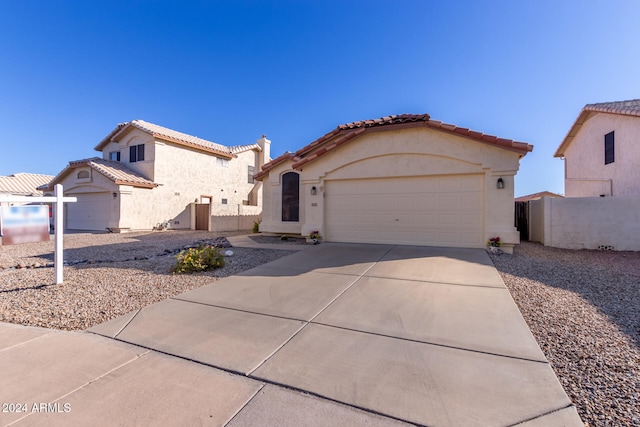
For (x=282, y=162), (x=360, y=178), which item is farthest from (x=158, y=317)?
(x=282, y=162)

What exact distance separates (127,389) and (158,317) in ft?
5.68

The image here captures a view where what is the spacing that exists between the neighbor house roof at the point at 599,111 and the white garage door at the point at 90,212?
27314 mm

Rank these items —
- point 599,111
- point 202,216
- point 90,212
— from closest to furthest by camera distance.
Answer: point 599,111, point 90,212, point 202,216

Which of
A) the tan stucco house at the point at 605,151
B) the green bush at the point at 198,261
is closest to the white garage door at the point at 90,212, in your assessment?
the green bush at the point at 198,261

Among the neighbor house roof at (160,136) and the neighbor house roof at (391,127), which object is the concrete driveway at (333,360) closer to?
the neighbor house roof at (391,127)

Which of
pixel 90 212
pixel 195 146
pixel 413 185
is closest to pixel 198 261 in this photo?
pixel 413 185

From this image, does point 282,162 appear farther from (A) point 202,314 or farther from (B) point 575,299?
(B) point 575,299

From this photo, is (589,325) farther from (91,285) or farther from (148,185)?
(148,185)

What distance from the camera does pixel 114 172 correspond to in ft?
61.1

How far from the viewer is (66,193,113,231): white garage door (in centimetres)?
1905

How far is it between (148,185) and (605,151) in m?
26.0

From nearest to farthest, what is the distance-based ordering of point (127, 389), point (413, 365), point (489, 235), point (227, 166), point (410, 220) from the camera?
point (127, 389) < point (413, 365) < point (489, 235) < point (410, 220) < point (227, 166)

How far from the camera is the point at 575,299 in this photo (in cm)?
477

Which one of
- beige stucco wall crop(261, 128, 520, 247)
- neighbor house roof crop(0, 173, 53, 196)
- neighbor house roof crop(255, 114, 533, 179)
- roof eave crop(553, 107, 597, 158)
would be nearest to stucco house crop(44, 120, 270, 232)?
neighbor house roof crop(0, 173, 53, 196)
